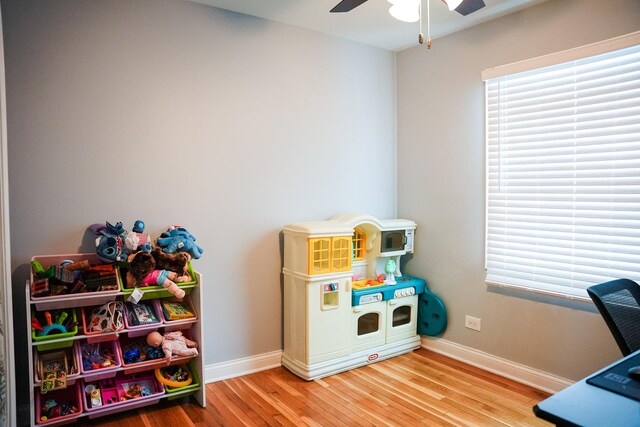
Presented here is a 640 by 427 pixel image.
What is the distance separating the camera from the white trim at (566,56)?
241cm

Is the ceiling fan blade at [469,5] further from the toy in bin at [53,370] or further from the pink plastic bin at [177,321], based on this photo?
the toy in bin at [53,370]

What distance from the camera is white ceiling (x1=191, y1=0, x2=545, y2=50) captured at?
2818 mm

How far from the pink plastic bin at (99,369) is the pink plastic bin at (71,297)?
26 cm

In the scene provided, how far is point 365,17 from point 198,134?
1.44 meters

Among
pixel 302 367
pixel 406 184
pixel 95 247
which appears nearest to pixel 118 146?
pixel 95 247

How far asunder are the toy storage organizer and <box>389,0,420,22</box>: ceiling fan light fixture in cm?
182

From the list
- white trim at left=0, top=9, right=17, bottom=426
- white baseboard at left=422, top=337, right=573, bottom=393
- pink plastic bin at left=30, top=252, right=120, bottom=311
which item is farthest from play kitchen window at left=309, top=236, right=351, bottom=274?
white trim at left=0, top=9, right=17, bottom=426

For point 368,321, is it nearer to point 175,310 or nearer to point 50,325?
point 175,310

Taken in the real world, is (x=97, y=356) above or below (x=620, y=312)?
below

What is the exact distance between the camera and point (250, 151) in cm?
305

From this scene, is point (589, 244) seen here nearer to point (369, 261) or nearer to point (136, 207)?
point (369, 261)

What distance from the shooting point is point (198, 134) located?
2.85 metres

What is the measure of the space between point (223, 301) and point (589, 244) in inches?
93.2

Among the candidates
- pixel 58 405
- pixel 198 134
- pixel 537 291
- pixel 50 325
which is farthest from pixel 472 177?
pixel 58 405
